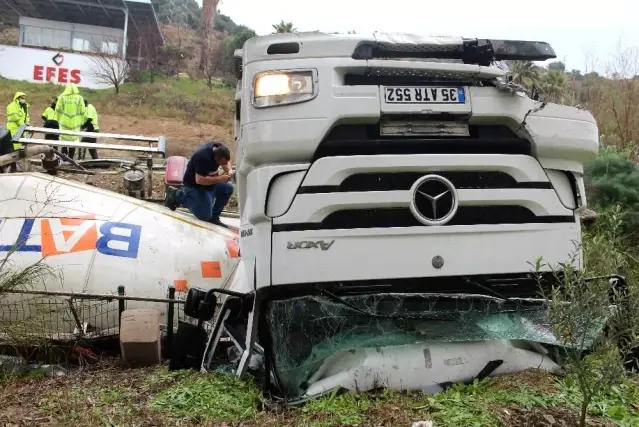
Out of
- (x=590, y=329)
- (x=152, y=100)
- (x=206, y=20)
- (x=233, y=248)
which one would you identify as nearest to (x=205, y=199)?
(x=233, y=248)

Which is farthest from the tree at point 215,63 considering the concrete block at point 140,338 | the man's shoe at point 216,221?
the concrete block at point 140,338

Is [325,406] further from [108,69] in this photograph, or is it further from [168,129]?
[108,69]

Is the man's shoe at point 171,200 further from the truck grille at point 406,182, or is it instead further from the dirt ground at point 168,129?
the dirt ground at point 168,129

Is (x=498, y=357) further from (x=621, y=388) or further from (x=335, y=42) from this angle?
(x=335, y=42)

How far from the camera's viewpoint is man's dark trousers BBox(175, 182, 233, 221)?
19.6 ft

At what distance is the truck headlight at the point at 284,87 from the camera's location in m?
3.13

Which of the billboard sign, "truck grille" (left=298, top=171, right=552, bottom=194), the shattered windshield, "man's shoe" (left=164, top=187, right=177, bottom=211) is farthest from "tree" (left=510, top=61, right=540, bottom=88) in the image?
the billboard sign

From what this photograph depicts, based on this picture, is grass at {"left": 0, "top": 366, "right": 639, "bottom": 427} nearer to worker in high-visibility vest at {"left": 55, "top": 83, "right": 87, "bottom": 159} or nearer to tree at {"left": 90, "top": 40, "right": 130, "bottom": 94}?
worker in high-visibility vest at {"left": 55, "top": 83, "right": 87, "bottom": 159}

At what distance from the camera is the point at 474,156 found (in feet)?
10.4

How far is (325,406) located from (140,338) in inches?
70.1

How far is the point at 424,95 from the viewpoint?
3.25 metres

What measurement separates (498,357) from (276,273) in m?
1.18

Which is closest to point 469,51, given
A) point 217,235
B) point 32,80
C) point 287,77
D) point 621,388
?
point 287,77

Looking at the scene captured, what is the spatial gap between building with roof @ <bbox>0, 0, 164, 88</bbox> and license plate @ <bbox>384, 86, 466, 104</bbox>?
29887 millimetres
